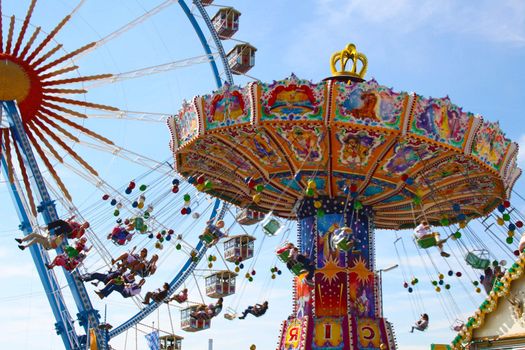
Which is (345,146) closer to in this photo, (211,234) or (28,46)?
(211,234)

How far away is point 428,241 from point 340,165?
281 centimetres

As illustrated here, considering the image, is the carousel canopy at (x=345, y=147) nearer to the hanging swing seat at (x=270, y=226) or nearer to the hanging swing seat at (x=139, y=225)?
the hanging swing seat at (x=270, y=226)

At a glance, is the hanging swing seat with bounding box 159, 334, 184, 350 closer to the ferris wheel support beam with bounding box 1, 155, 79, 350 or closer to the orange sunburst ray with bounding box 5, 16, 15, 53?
the ferris wheel support beam with bounding box 1, 155, 79, 350

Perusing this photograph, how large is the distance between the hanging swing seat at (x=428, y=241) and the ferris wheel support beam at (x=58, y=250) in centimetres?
922

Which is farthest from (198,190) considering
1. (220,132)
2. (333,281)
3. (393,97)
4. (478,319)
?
(478,319)

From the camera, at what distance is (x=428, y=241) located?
58.4 ft

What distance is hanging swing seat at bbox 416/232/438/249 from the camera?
17.8 m

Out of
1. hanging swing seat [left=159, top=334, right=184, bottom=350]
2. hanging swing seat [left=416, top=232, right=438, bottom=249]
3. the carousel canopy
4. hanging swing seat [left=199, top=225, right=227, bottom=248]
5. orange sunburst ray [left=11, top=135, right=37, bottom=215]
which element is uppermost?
hanging swing seat [left=159, top=334, right=184, bottom=350]

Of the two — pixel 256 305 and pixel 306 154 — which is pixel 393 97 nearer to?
pixel 306 154

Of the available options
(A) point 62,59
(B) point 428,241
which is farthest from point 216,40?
(B) point 428,241

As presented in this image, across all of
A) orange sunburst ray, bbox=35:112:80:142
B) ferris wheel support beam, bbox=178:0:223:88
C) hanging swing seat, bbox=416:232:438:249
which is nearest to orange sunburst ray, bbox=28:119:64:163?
orange sunburst ray, bbox=35:112:80:142

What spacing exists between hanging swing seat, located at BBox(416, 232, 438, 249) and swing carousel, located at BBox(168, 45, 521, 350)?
0.04 m

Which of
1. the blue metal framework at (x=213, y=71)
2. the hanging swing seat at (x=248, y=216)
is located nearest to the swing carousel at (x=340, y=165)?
the hanging swing seat at (x=248, y=216)

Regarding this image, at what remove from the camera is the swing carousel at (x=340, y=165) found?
18.2 meters
